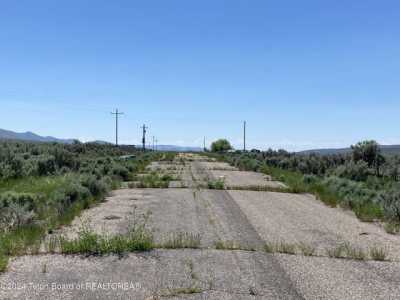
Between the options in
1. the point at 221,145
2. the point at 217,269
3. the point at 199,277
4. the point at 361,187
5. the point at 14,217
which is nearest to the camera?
the point at 199,277

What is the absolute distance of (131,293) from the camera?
6.86m

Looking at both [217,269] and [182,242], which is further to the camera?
[182,242]

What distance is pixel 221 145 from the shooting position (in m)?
169

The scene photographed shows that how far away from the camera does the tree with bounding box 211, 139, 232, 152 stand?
6581 inches

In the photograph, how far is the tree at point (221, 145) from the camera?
548 feet

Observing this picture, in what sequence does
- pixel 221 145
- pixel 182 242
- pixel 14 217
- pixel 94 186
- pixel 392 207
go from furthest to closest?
pixel 221 145 → pixel 94 186 → pixel 392 207 → pixel 14 217 → pixel 182 242

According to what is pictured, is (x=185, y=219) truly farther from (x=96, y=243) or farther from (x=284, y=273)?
(x=284, y=273)

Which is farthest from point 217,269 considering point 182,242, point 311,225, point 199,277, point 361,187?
point 361,187

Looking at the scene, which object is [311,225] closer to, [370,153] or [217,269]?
[217,269]

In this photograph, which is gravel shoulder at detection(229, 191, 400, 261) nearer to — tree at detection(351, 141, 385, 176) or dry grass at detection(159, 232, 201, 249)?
dry grass at detection(159, 232, 201, 249)

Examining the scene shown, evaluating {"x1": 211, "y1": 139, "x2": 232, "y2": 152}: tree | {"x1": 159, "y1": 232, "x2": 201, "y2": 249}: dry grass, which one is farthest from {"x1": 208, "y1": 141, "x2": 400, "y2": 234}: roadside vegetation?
{"x1": 211, "y1": 139, "x2": 232, "y2": 152}: tree

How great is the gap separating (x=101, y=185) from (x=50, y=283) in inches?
499

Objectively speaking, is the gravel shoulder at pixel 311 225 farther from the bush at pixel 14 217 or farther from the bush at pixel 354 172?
the bush at pixel 354 172

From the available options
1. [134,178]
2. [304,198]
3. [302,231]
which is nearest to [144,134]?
[134,178]
